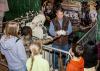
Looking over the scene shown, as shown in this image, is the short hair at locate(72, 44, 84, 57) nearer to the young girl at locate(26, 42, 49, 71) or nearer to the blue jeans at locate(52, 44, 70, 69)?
the young girl at locate(26, 42, 49, 71)

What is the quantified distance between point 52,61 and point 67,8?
117 inches

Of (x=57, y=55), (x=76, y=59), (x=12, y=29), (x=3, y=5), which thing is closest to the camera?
(x=12, y=29)

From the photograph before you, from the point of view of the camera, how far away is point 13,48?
6434 millimetres

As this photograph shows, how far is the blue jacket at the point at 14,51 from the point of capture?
639 centimetres

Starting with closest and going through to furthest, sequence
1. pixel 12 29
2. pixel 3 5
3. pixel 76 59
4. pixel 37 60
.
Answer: pixel 37 60, pixel 12 29, pixel 76 59, pixel 3 5

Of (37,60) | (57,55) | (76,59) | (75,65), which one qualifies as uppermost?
(37,60)

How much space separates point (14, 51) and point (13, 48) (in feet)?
0.23

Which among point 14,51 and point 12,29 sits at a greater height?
point 12,29

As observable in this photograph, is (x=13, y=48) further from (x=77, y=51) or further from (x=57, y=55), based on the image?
(x=57, y=55)

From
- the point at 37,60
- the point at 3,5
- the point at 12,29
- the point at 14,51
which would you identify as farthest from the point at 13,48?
the point at 3,5

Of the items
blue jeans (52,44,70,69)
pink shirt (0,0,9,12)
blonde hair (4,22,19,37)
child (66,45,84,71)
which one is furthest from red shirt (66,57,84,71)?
pink shirt (0,0,9,12)

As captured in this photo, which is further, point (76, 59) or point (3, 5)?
point (3, 5)

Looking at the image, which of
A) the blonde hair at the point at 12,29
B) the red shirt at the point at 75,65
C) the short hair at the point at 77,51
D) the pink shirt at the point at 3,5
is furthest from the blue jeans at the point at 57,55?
the pink shirt at the point at 3,5

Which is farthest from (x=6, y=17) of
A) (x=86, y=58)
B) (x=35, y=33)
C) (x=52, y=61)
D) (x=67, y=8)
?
(x=86, y=58)
